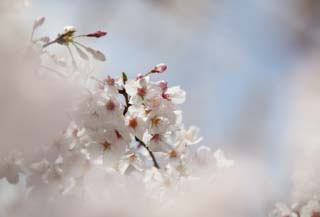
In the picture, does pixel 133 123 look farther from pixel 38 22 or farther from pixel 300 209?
pixel 300 209

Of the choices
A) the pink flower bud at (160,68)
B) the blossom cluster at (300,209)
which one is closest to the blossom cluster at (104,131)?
the pink flower bud at (160,68)

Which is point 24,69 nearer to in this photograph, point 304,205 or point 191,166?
point 191,166

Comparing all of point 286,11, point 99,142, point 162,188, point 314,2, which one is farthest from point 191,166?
point 314,2

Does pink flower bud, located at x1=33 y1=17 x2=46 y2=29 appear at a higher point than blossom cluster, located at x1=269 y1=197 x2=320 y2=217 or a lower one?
lower

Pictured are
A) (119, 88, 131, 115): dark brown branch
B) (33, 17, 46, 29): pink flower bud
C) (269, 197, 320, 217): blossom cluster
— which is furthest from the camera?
(269, 197, 320, 217): blossom cluster

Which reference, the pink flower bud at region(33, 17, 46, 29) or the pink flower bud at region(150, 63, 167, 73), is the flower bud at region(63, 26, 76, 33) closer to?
the pink flower bud at region(33, 17, 46, 29)

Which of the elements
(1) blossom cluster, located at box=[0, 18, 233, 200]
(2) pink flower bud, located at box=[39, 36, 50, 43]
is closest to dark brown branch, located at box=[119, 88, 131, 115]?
(1) blossom cluster, located at box=[0, 18, 233, 200]

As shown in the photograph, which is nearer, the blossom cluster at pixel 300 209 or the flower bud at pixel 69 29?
the flower bud at pixel 69 29

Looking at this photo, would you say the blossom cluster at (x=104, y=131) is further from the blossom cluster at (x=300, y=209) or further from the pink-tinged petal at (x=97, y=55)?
the blossom cluster at (x=300, y=209)

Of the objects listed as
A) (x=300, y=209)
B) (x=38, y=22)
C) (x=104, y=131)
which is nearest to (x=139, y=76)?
(x=104, y=131)

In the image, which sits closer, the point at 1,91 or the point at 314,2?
the point at 1,91

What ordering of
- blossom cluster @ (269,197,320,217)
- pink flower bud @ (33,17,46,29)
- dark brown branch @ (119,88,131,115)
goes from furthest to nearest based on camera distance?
blossom cluster @ (269,197,320,217), dark brown branch @ (119,88,131,115), pink flower bud @ (33,17,46,29)
